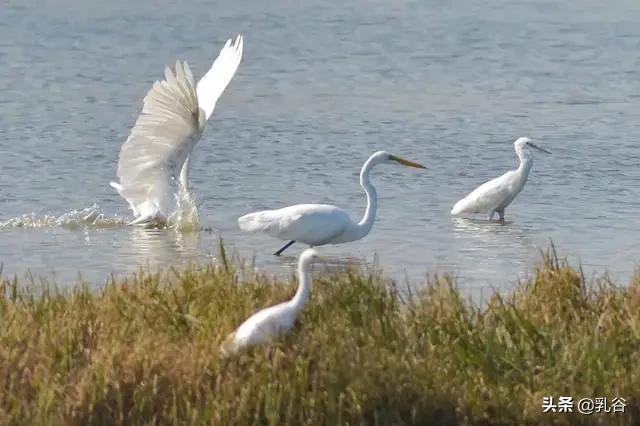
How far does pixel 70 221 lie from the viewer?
1225 cm

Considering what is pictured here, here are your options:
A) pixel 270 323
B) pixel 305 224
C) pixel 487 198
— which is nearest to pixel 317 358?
pixel 270 323

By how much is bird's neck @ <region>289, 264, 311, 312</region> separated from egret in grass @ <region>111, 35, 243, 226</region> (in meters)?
4.73

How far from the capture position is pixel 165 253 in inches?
445

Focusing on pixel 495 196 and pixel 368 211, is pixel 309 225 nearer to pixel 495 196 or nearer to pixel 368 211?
pixel 368 211

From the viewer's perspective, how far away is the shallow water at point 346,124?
11.5 meters

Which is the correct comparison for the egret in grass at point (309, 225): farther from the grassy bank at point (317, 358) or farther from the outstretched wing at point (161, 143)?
the grassy bank at point (317, 358)

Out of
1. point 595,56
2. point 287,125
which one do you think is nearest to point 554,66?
point 595,56

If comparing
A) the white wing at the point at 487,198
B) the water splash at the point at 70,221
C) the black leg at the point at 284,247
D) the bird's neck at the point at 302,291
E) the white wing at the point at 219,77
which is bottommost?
the black leg at the point at 284,247

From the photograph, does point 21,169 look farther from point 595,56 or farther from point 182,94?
point 595,56

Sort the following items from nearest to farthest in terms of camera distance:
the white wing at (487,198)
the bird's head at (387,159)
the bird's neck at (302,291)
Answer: the bird's neck at (302,291)
the bird's head at (387,159)
the white wing at (487,198)

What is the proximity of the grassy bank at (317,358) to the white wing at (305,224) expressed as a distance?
3.28m

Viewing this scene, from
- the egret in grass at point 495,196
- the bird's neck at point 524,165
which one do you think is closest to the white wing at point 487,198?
the egret in grass at point 495,196

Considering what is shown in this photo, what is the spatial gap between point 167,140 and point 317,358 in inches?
233

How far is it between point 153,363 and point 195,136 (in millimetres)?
5880
